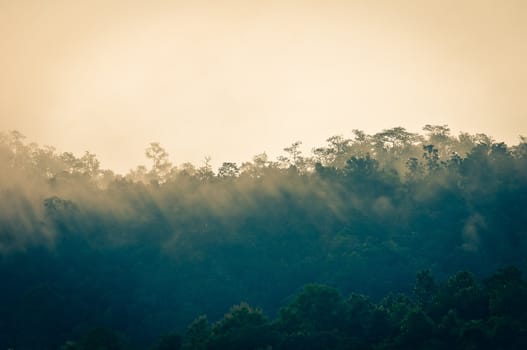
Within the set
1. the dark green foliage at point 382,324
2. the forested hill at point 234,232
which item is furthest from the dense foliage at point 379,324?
the forested hill at point 234,232

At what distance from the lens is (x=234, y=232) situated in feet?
284

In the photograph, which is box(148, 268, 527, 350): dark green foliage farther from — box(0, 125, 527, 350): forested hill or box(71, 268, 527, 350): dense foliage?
box(0, 125, 527, 350): forested hill

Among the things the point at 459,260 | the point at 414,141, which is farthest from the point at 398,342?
the point at 414,141

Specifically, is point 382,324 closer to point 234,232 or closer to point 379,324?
point 379,324

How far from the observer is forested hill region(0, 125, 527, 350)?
75875 millimetres

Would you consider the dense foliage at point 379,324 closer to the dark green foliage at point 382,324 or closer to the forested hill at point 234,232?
the dark green foliage at point 382,324

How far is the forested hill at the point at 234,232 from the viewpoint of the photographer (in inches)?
2987

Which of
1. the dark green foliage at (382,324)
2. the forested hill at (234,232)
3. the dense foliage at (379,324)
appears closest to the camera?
the dark green foliage at (382,324)

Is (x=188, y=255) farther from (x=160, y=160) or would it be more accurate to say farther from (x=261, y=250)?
(x=160, y=160)

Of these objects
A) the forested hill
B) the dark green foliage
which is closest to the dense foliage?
the dark green foliage

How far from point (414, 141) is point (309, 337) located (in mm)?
53498

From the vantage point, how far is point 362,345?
55281mm

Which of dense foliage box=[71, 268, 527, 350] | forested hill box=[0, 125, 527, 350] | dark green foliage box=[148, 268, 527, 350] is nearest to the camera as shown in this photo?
dark green foliage box=[148, 268, 527, 350]

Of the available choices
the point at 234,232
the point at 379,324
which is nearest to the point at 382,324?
the point at 379,324
